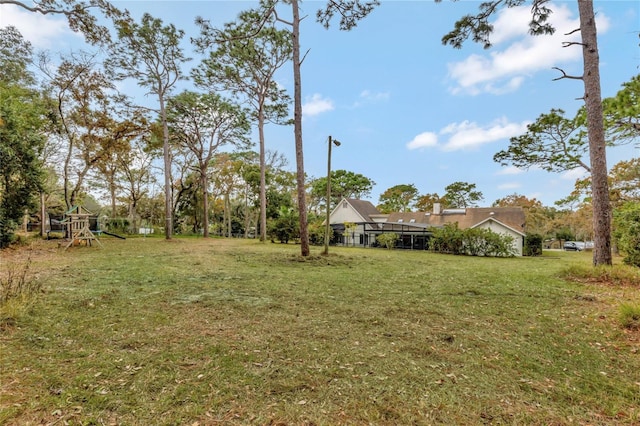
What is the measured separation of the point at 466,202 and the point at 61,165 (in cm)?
4330

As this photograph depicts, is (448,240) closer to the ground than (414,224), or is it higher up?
closer to the ground

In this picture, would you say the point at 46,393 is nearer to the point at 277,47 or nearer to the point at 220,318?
the point at 220,318

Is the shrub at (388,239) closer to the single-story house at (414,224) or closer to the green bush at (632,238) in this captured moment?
the single-story house at (414,224)

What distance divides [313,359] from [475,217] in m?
24.5

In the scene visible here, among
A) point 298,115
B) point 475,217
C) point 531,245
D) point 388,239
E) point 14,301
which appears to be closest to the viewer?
point 14,301

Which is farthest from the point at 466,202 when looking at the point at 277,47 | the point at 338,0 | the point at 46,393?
the point at 46,393

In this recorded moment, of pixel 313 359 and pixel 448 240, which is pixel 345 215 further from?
pixel 313 359

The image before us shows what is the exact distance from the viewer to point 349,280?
20.2ft

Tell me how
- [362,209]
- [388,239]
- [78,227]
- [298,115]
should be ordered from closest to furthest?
[298,115], [78,227], [388,239], [362,209]

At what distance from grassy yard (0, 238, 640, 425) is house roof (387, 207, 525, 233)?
19.2 m

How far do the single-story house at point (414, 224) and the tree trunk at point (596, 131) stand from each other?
11.7 meters

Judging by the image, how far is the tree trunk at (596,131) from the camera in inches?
242

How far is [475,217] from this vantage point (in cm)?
2320

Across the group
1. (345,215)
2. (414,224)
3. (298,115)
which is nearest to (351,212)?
(345,215)
